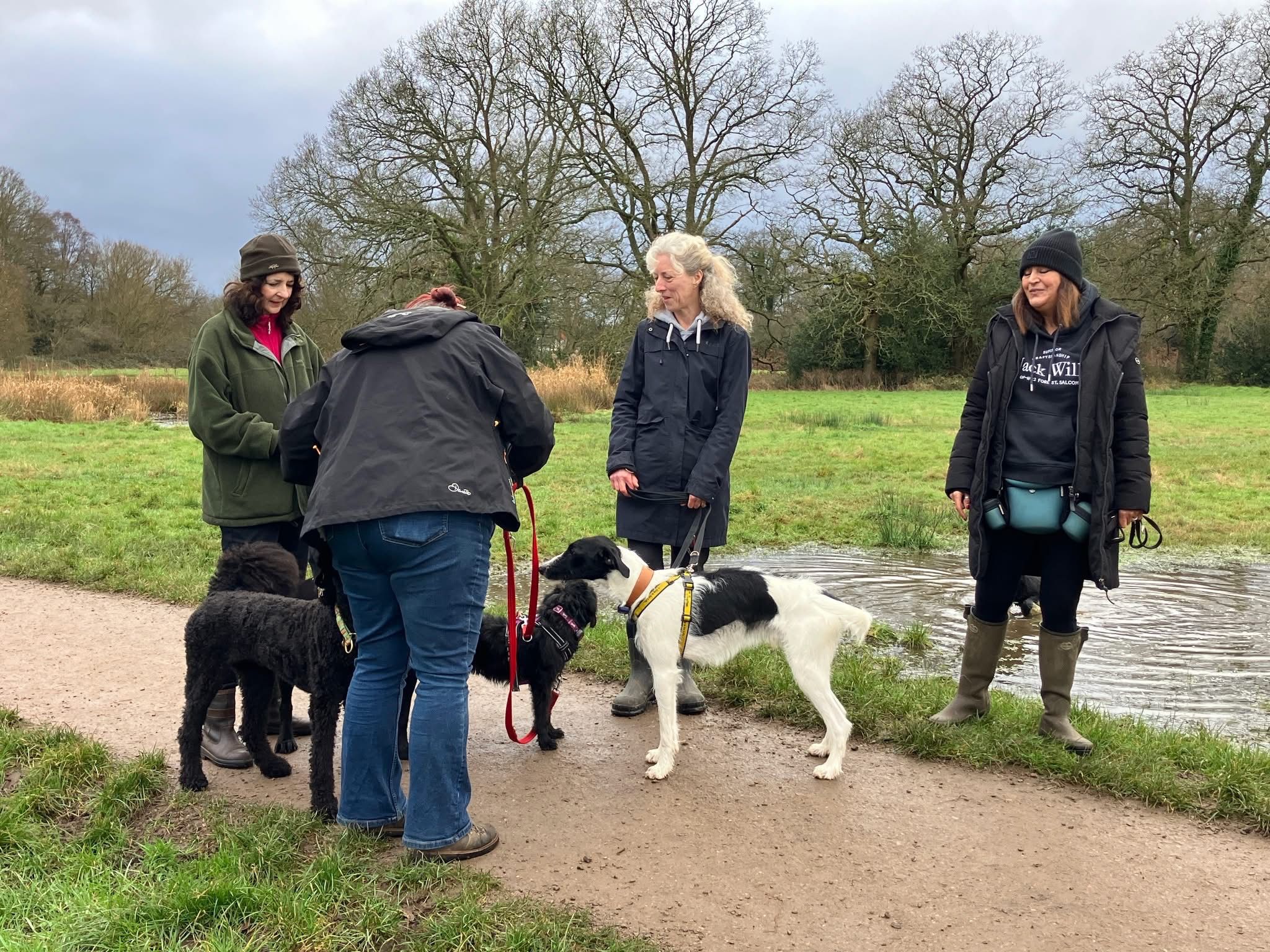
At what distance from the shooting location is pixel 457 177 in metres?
28.9

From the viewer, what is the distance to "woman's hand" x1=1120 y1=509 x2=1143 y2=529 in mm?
4352

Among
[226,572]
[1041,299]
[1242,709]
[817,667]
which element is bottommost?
[1242,709]

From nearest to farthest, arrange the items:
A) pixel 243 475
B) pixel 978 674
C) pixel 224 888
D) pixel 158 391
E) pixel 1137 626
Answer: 1. pixel 224 888
2. pixel 243 475
3. pixel 978 674
4. pixel 1137 626
5. pixel 158 391

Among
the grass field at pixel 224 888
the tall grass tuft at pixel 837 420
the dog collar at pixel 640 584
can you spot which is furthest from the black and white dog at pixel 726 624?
the tall grass tuft at pixel 837 420

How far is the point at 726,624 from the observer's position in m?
4.52

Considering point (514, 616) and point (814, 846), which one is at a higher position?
point (514, 616)

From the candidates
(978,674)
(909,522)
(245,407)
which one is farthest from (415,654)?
(909,522)

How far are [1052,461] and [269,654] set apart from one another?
3593 mm

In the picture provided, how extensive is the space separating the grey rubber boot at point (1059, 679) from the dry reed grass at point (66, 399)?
2238cm

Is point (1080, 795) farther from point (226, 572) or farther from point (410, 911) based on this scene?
point (226, 572)

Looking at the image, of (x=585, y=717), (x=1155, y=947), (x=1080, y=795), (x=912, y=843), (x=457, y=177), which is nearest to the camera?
(x=1155, y=947)

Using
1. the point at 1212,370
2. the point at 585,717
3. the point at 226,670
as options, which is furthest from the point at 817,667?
the point at 1212,370

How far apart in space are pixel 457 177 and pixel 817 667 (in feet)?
89.0

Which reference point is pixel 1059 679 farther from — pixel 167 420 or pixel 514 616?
pixel 167 420
